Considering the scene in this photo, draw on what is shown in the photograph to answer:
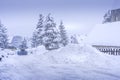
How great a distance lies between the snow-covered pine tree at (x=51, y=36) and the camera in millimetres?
44688

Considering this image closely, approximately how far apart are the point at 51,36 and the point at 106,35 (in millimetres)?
16572

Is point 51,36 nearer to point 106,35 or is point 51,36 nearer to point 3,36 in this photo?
point 106,35

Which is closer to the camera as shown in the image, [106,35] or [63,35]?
[106,35]

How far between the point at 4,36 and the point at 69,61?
4736cm

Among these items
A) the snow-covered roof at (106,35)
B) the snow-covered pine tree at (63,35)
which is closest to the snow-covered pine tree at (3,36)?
the snow-covered pine tree at (63,35)

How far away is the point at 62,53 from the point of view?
724 inches

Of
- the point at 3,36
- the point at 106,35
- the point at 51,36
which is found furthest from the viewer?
the point at 3,36

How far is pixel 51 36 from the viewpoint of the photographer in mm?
44969

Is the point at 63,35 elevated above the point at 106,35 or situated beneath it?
situated beneath

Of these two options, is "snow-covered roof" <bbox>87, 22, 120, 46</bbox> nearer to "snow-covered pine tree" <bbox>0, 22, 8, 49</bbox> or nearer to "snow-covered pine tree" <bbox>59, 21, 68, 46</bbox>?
"snow-covered pine tree" <bbox>59, 21, 68, 46</bbox>

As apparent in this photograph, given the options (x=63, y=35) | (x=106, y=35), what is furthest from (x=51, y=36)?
(x=63, y=35)

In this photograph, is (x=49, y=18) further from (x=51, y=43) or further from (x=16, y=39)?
(x=16, y=39)

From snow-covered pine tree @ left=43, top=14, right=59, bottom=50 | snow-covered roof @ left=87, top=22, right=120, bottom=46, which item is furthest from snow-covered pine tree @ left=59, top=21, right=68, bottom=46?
snow-covered roof @ left=87, top=22, right=120, bottom=46

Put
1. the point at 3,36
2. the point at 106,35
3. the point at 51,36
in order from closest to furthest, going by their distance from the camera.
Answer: the point at 106,35 < the point at 51,36 < the point at 3,36
